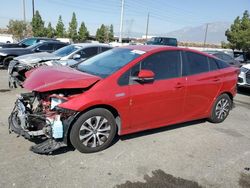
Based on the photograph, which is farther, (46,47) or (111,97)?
(46,47)

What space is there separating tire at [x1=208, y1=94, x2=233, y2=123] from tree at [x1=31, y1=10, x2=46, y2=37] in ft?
162

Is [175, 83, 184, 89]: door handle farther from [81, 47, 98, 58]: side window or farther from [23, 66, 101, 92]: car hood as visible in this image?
[81, 47, 98, 58]: side window

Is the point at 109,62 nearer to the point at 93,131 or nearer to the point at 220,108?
the point at 93,131

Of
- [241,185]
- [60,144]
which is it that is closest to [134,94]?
[60,144]

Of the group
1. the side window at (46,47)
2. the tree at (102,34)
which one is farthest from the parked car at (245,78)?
the tree at (102,34)

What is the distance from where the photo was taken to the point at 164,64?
5070 mm

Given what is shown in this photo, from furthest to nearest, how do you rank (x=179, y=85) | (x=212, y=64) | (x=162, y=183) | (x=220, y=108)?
(x=220, y=108)
(x=212, y=64)
(x=179, y=85)
(x=162, y=183)

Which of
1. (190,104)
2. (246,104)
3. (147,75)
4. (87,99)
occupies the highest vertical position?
(147,75)

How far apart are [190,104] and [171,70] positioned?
0.86 meters

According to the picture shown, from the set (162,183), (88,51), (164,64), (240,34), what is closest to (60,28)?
(240,34)

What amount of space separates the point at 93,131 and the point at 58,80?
3.06ft

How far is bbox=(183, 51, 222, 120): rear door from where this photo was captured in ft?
17.8

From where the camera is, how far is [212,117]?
20.5ft

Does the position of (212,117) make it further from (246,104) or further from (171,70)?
(246,104)
